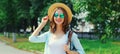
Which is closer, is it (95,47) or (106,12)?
(106,12)

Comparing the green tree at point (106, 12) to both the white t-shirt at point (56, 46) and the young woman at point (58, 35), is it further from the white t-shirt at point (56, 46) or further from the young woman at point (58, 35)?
the white t-shirt at point (56, 46)

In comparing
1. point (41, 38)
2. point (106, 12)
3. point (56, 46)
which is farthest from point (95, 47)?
point (56, 46)

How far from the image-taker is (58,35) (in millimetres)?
4992

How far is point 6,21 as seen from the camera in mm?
50875

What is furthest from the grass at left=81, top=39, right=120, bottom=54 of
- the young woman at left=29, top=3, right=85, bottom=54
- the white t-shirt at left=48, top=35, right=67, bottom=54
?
the white t-shirt at left=48, top=35, right=67, bottom=54

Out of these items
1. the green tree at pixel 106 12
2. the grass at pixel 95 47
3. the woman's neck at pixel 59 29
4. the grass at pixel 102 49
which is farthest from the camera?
the grass at pixel 95 47

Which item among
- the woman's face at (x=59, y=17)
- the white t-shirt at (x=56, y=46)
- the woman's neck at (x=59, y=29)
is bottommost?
the white t-shirt at (x=56, y=46)

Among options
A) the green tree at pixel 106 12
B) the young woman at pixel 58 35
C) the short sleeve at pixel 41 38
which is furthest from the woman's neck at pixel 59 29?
the green tree at pixel 106 12

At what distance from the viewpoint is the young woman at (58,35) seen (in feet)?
16.0

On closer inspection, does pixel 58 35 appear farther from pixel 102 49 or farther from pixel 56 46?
pixel 102 49

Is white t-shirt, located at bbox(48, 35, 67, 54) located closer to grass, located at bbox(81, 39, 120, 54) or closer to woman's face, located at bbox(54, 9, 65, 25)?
woman's face, located at bbox(54, 9, 65, 25)

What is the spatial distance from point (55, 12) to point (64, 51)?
529mm

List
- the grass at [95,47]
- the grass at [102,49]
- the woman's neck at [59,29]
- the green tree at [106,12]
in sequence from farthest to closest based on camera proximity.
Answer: the grass at [95,47] → the grass at [102,49] → the green tree at [106,12] → the woman's neck at [59,29]

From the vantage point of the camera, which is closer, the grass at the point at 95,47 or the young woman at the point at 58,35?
the young woman at the point at 58,35
